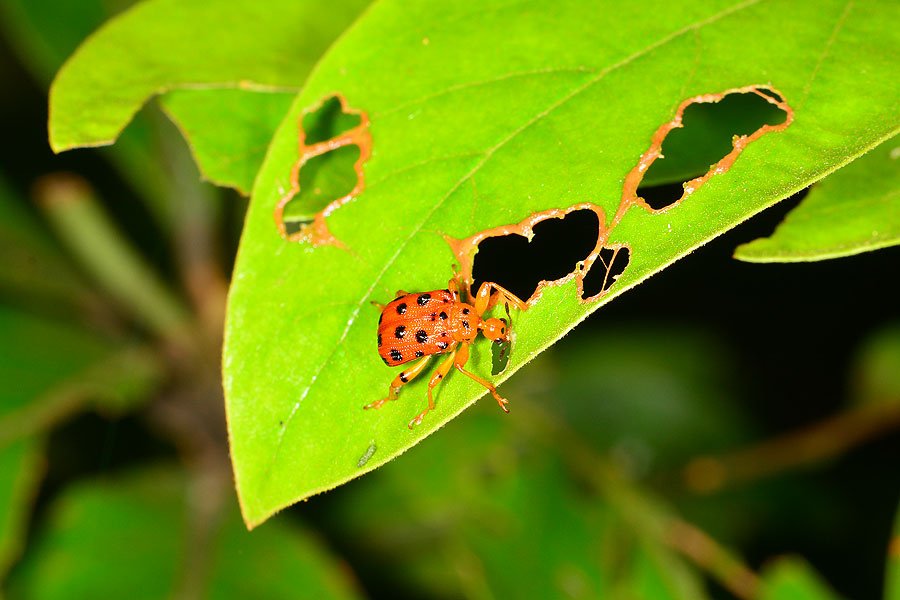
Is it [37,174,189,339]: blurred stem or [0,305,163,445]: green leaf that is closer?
[0,305,163,445]: green leaf

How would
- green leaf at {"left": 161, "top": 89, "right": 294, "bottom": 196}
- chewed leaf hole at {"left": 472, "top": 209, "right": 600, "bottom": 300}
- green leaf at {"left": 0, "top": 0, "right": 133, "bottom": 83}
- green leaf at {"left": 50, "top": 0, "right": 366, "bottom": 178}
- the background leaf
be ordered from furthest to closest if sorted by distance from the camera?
1. green leaf at {"left": 0, "top": 0, "right": 133, "bottom": 83}
2. the background leaf
3. green leaf at {"left": 161, "top": 89, "right": 294, "bottom": 196}
4. green leaf at {"left": 50, "top": 0, "right": 366, "bottom": 178}
5. chewed leaf hole at {"left": 472, "top": 209, "right": 600, "bottom": 300}

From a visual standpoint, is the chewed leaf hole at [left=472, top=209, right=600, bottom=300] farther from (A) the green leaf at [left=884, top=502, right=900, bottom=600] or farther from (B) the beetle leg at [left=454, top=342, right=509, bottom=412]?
(A) the green leaf at [left=884, top=502, right=900, bottom=600]

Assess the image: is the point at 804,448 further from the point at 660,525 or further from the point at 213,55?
the point at 213,55

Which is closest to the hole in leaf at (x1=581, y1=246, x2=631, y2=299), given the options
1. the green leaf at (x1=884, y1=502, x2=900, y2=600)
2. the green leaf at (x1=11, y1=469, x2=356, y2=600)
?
the green leaf at (x1=884, y1=502, x2=900, y2=600)

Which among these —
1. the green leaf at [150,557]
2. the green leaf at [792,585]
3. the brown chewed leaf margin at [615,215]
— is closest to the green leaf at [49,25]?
the green leaf at [150,557]

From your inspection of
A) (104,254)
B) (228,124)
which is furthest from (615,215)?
(104,254)
